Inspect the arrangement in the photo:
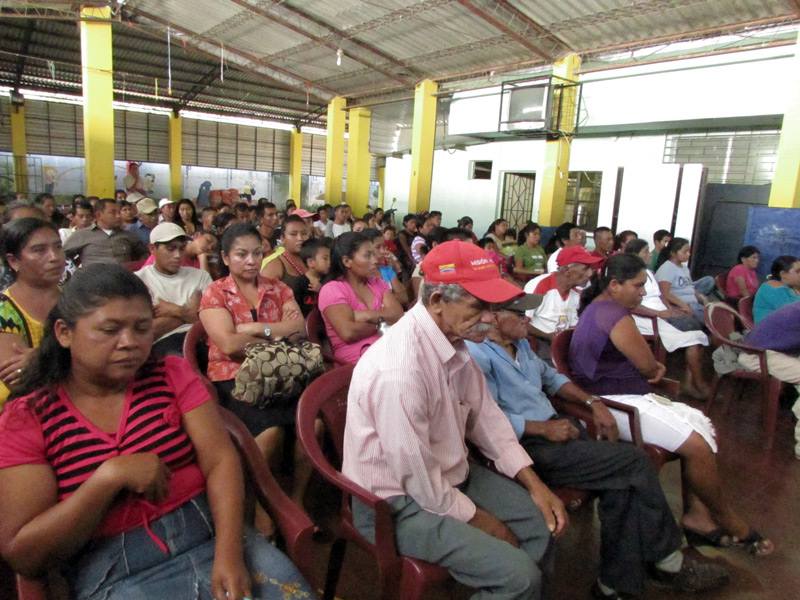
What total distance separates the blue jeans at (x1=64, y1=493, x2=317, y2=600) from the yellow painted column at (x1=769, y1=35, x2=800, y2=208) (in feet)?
24.4

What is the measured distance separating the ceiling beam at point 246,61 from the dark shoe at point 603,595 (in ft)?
40.0

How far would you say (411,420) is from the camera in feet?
4.66

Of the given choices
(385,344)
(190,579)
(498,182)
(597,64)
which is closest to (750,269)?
(597,64)

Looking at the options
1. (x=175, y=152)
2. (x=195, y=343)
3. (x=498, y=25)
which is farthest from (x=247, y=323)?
(x=175, y=152)

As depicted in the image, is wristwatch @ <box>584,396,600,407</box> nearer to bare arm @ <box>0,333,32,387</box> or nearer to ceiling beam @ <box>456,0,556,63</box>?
bare arm @ <box>0,333,32,387</box>

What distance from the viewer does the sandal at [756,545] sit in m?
2.27

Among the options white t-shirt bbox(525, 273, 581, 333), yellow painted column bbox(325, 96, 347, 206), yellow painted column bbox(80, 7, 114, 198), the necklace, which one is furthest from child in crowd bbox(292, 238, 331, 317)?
yellow painted column bbox(325, 96, 347, 206)

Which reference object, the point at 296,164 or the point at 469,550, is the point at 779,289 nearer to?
the point at 469,550

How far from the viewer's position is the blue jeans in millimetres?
1201

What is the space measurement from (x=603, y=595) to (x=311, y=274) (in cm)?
239

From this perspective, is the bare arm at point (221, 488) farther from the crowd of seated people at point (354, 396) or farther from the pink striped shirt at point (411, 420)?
the pink striped shirt at point (411, 420)

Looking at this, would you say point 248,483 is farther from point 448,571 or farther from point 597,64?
point 597,64

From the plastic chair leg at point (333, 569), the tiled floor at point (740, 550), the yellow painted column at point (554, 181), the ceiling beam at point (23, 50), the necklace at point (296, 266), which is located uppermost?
the ceiling beam at point (23, 50)

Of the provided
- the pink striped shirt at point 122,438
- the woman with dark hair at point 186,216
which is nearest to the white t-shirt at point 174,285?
the pink striped shirt at point 122,438
